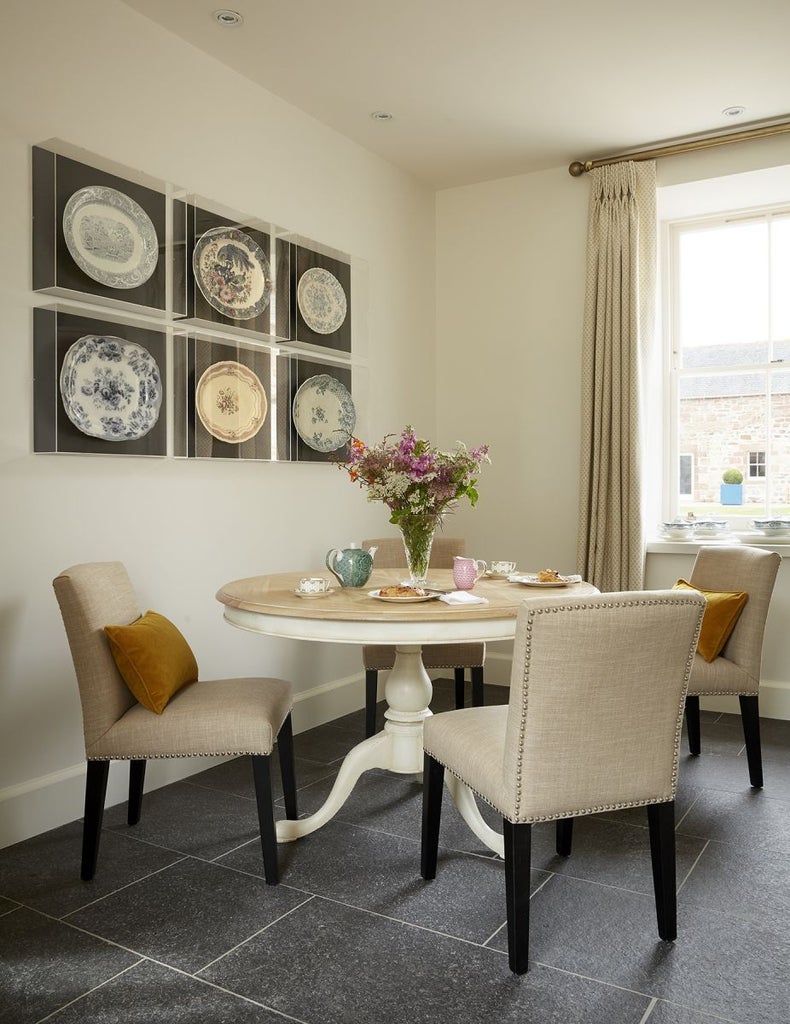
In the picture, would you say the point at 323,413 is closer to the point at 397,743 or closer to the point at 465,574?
the point at 465,574

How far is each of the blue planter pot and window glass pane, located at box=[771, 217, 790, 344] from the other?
75cm

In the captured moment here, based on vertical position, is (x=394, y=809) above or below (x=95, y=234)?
below

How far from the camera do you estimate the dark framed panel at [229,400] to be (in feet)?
11.1

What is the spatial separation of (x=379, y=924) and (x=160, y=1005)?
595 millimetres

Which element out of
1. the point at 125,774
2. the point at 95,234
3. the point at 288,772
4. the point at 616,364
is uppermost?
the point at 95,234

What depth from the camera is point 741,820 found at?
117 inches

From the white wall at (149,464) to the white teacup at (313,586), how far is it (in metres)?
0.88

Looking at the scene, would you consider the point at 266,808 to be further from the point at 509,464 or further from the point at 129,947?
the point at 509,464

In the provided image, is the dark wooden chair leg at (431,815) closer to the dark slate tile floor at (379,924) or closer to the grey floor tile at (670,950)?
the dark slate tile floor at (379,924)

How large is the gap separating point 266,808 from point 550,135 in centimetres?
363

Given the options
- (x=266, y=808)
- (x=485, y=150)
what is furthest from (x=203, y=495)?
(x=485, y=150)

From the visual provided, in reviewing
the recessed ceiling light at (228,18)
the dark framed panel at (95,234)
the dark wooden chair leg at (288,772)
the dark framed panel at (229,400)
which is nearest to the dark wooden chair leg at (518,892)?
the dark wooden chair leg at (288,772)

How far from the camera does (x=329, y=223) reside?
14.2ft

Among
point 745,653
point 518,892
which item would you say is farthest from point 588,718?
point 745,653
